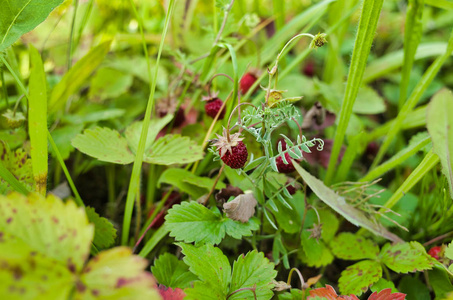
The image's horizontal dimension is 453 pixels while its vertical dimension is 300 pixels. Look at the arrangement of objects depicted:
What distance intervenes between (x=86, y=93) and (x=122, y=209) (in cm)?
46

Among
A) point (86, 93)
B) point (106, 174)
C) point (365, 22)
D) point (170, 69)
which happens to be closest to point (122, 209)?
point (106, 174)

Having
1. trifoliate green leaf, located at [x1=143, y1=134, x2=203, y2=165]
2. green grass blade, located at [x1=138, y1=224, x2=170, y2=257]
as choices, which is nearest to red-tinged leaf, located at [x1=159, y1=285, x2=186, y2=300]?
green grass blade, located at [x1=138, y1=224, x2=170, y2=257]

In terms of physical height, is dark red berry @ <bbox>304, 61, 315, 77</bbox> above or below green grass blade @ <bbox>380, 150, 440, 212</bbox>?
above

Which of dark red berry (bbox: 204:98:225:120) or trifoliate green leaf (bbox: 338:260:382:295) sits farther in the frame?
dark red berry (bbox: 204:98:225:120)

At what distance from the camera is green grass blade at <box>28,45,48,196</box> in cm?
64

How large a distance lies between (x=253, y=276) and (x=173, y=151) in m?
0.32

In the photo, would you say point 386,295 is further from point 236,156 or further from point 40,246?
point 40,246

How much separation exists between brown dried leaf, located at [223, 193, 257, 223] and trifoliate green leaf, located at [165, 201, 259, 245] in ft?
0.06

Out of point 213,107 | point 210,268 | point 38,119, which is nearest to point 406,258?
point 210,268

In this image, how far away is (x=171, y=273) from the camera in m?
0.71

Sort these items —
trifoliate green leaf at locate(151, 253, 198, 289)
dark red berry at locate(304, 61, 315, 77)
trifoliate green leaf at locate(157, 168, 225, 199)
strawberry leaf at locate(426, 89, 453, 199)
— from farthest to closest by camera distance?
dark red berry at locate(304, 61, 315, 77)
trifoliate green leaf at locate(157, 168, 225, 199)
trifoliate green leaf at locate(151, 253, 198, 289)
strawberry leaf at locate(426, 89, 453, 199)

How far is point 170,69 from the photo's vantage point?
1.32 meters

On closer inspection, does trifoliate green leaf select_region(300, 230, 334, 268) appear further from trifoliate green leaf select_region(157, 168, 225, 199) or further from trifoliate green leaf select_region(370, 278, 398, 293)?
trifoliate green leaf select_region(157, 168, 225, 199)

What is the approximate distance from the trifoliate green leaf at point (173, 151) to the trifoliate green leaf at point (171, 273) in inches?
7.6
